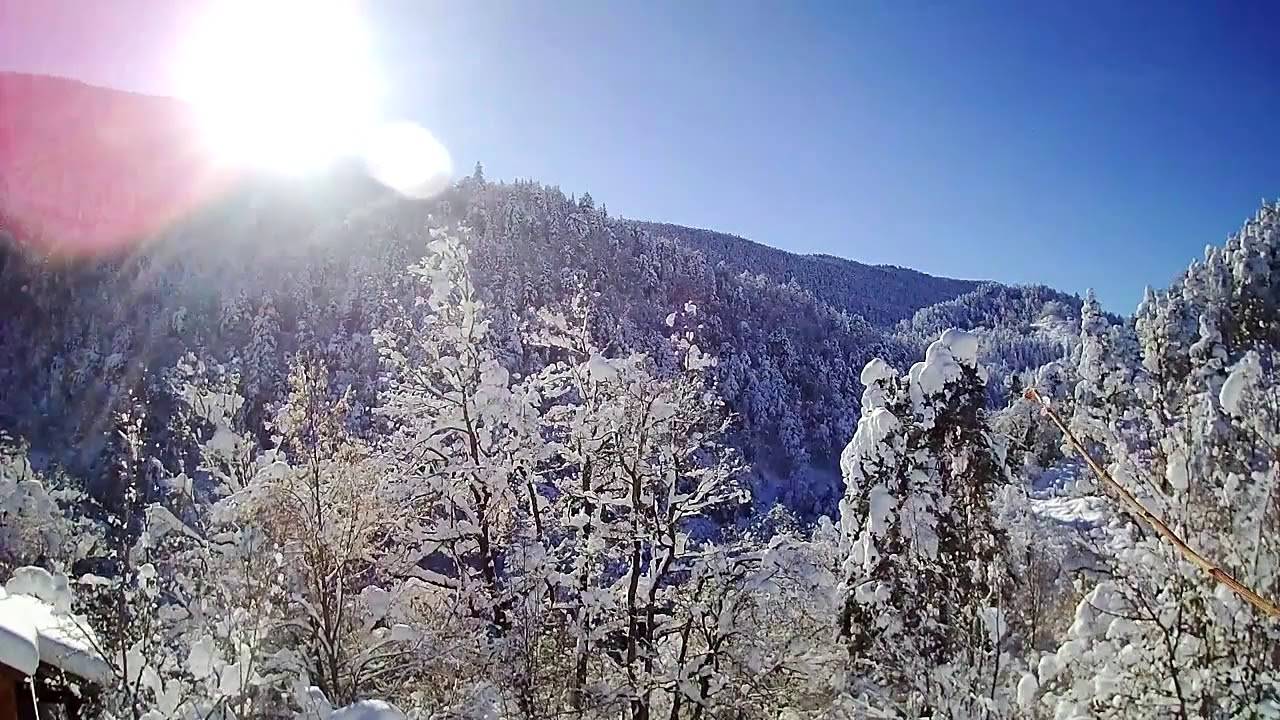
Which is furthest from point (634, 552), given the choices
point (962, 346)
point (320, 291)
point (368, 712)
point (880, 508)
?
point (320, 291)

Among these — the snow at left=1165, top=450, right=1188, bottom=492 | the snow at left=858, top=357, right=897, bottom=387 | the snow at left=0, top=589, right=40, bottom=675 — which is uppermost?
the snow at left=858, top=357, right=897, bottom=387

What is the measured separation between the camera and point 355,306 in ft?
386

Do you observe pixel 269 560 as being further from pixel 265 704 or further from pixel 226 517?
pixel 265 704

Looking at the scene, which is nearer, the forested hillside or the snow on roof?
the snow on roof

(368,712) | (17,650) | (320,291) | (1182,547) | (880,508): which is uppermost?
(320,291)

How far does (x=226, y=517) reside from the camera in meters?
8.66

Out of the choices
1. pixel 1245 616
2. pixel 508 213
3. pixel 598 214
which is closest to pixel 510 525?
pixel 1245 616

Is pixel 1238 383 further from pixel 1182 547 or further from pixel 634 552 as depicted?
pixel 1182 547

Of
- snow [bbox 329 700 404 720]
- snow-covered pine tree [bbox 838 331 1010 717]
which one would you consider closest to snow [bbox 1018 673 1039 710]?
snow-covered pine tree [bbox 838 331 1010 717]

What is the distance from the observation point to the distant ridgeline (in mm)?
107188

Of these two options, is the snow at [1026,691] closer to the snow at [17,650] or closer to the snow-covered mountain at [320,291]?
the snow at [17,650]

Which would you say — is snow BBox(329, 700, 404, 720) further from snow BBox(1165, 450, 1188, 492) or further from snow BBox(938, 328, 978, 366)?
snow BBox(938, 328, 978, 366)

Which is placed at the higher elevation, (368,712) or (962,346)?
(962,346)

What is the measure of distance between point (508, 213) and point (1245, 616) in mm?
137714
